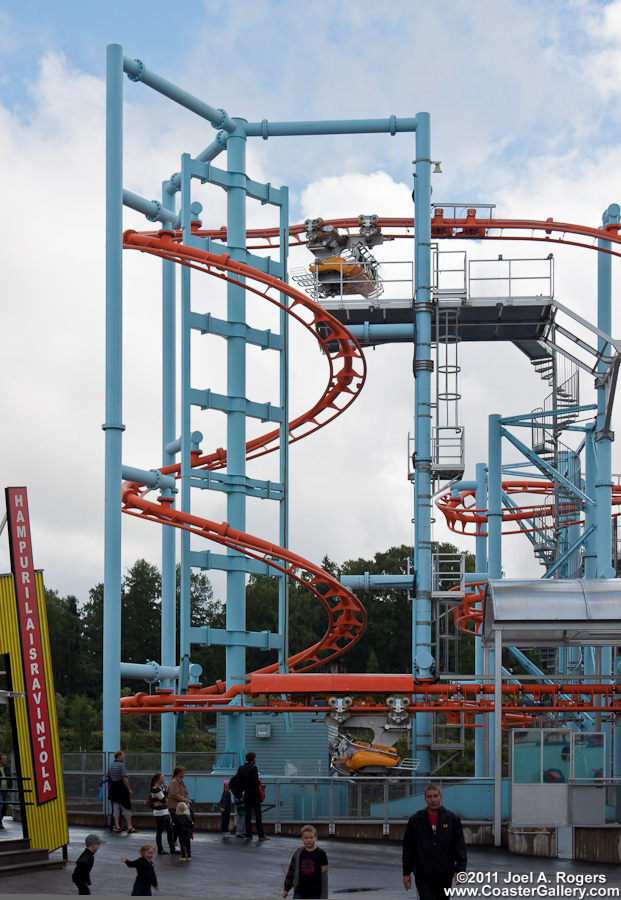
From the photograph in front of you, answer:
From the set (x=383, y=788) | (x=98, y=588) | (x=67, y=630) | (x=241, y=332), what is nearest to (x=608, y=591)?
(x=383, y=788)

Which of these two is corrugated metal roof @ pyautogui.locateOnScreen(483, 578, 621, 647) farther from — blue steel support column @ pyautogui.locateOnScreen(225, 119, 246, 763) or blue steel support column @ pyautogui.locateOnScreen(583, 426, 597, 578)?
blue steel support column @ pyautogui.locateOnScreen(583, 426, 597, 578)

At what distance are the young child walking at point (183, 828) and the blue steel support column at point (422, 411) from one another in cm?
1271

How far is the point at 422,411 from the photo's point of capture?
31891 millimetres

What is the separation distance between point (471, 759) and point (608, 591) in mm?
46613

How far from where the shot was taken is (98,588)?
319 ft

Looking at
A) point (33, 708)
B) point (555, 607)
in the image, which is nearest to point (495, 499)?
point (555, 607)

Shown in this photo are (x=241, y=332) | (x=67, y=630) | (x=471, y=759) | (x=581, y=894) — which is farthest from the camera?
(x=67, y=630)

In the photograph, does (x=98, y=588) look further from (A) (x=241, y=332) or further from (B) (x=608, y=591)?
(B) (x=608, y=591)

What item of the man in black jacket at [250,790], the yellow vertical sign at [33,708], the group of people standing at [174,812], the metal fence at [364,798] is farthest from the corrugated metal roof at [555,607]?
the yellow vertical sign at [33,708]

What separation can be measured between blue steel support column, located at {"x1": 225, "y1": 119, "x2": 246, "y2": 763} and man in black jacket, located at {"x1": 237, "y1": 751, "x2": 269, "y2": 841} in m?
8.18

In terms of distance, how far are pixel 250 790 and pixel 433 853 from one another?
8.96m

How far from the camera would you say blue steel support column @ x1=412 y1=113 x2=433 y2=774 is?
30.4 meters

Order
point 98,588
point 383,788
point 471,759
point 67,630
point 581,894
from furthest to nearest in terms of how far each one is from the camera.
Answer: point 98,588, point 67,630, point 471,759, point 383,788, point 581,894

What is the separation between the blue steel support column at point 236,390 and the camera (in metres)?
28.8
